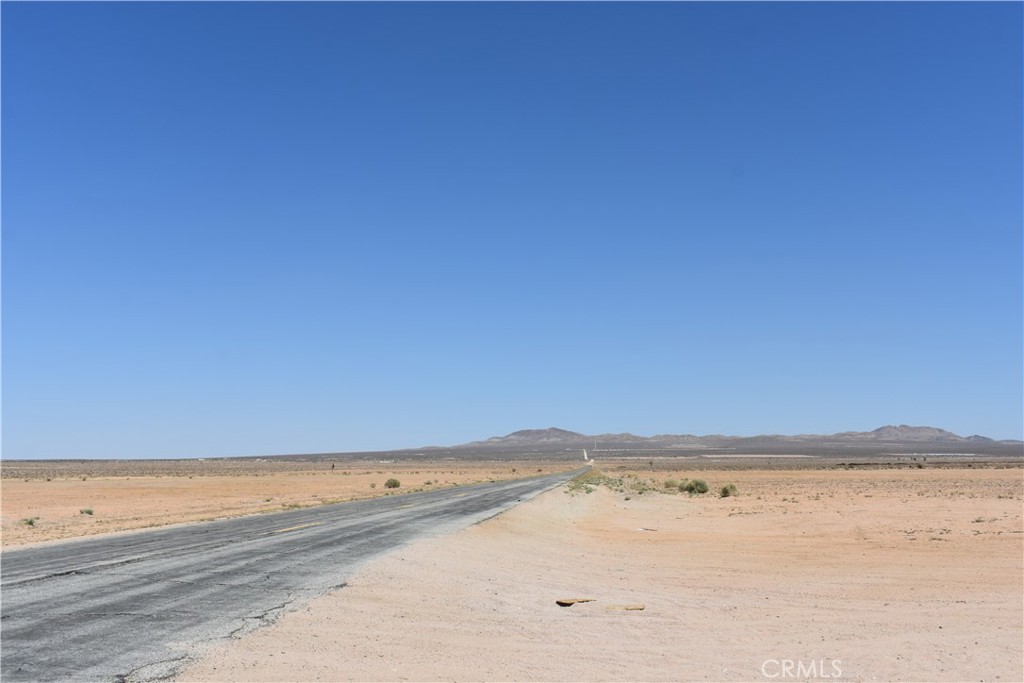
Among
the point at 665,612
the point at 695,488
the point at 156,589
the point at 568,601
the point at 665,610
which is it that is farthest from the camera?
the point at 695,488

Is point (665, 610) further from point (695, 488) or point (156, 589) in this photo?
point (695, 488)

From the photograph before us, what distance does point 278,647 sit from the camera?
32.2ft

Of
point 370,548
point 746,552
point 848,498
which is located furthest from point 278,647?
point 848,498

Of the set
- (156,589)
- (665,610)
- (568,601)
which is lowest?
(665,610)

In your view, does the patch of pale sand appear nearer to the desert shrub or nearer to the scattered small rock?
the scattered small rock

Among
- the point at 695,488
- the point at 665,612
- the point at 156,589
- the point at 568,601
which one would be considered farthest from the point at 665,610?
the point at 695,488

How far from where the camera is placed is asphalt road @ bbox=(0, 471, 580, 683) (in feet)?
29.8

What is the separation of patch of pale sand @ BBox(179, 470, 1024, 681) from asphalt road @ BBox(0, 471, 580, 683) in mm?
758

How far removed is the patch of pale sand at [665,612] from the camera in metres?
9.69

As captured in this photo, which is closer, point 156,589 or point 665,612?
point 156,589

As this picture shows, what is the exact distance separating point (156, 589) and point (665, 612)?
30.7ft

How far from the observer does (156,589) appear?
44.0 feet

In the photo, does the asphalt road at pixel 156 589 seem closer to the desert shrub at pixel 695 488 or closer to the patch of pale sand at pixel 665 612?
the patch of pale sand at pixel 665 612

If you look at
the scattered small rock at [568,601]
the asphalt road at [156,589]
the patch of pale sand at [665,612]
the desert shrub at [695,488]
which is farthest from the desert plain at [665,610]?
the desert shrub at [695,488]
